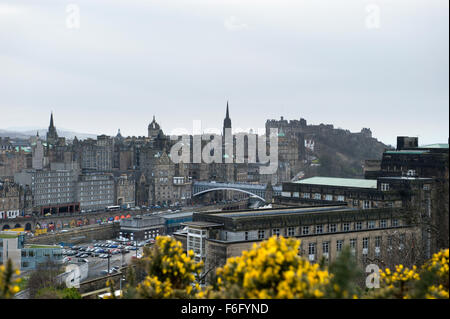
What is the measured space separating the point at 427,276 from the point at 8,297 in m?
7.53

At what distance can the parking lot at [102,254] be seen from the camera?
1721 inches

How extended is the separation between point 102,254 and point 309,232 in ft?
86.7

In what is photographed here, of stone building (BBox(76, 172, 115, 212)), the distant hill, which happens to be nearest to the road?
stone building (BBox(76, 172, 115, 212))

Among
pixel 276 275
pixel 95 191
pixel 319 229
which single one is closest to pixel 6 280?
pixel 276 275

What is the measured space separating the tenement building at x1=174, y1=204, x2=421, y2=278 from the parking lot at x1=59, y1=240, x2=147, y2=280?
494 inches

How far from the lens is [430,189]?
1332 inches

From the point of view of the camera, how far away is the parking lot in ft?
143

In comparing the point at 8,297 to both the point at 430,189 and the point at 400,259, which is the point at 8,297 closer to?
the point at 400,259

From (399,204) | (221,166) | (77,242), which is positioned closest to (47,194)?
(77,242)

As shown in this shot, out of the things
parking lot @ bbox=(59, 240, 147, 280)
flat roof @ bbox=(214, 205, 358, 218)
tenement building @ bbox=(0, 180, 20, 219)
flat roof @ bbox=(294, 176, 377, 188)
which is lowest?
parking lot @ bbox=(59, 240, 147, 280)

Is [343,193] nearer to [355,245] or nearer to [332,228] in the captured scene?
[355,245]

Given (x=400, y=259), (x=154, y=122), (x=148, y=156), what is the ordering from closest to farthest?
(x=400, y=259)
(x=148, y=156)
(x=154, y=122)

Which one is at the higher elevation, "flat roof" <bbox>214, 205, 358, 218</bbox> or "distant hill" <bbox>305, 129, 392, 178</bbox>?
"distant hill" <bbox>305, 129, 392, 178</bbox>

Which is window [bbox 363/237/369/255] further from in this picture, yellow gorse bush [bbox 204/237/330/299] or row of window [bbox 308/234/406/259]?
yellow gorse bush [bbox 204/237/330/299]
